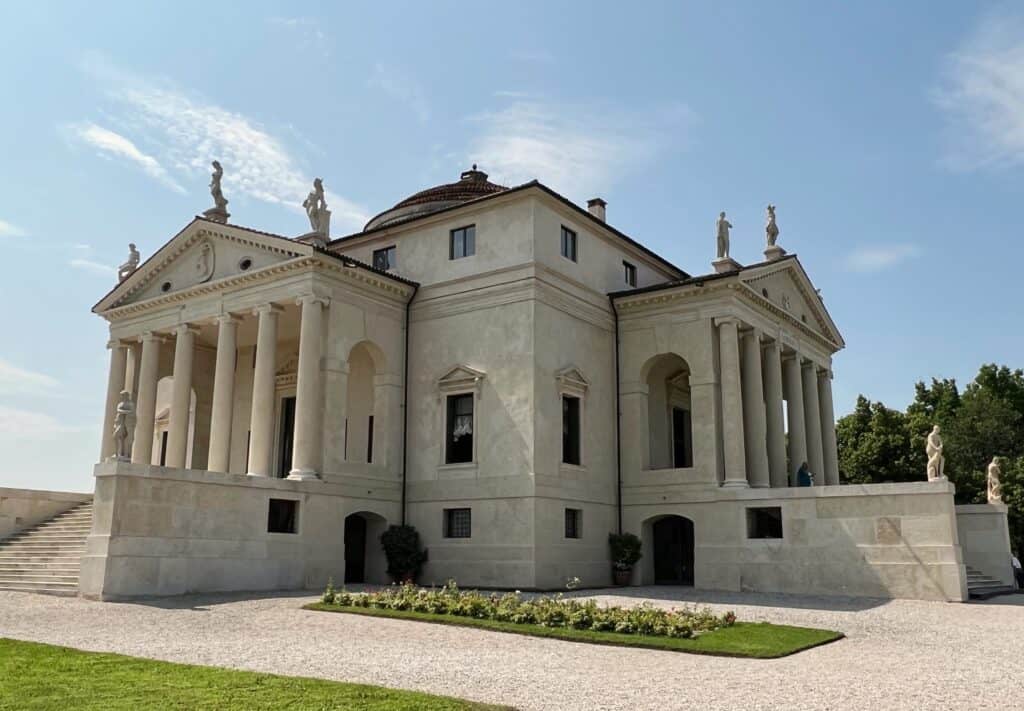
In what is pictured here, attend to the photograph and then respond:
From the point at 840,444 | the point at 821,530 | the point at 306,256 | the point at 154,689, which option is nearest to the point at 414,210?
the point at 306,256

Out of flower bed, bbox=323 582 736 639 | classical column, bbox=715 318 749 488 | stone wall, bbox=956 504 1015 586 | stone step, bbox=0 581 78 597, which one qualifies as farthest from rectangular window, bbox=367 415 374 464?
stone wall, bbox=956 504 1015 586

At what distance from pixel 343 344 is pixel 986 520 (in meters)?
23.2

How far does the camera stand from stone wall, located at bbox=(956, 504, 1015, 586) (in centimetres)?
3073

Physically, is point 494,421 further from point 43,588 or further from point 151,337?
point 151,337

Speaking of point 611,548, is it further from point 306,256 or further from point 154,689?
point 154,689

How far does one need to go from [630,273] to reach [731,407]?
25.8 ft

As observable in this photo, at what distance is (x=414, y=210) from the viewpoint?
39656 mm

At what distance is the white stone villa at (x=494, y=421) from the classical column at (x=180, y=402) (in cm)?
11

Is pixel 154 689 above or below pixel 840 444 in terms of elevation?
below

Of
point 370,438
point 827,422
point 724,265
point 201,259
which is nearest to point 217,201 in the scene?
point 201,259

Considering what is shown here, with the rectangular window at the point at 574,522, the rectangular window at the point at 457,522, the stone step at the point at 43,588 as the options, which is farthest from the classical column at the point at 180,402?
the rectangular window at the point at 574,522

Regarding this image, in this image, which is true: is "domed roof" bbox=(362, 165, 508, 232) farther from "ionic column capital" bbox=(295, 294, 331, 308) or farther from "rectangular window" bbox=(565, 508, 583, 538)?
"rectangular window" bbox=(565, 508, 583, 538)

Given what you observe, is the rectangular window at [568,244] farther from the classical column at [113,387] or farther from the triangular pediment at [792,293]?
the classical column at [113,387]

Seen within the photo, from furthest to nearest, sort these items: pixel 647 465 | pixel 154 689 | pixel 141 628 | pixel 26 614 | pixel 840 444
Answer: pixel 840 444
pixel 647 465
pixel 26 614
pixel 141 628
pixel 154 689
